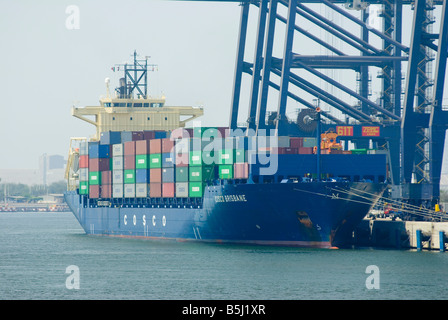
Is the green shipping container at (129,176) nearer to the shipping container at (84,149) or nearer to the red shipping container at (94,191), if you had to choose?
the red shipping container at (94,191)

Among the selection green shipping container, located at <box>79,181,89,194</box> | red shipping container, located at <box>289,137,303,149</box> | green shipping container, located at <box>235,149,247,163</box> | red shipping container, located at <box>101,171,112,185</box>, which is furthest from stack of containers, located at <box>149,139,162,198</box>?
green shipping container, located at <box>79,181,89,194</box>

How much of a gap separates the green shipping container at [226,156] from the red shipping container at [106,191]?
16764mm

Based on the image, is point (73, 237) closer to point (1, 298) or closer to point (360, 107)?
point (360, 107)

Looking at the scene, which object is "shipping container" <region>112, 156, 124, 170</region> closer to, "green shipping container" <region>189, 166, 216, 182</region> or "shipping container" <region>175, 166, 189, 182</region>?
"shipping container" <region>175, 166, 189, 182</region>

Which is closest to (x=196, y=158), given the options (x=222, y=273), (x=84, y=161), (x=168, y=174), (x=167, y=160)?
(x=167, y=160)

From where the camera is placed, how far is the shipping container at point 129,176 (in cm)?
7781

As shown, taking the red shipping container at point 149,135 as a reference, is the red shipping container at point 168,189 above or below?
below

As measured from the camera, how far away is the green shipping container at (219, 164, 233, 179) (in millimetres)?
66750

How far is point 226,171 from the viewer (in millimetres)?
67375

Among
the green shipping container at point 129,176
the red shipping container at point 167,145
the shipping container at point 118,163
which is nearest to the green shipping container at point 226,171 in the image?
the red shipping container at point 167,145

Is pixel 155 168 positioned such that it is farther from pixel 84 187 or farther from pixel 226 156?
pixel 84 187

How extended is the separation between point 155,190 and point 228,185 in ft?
36.4

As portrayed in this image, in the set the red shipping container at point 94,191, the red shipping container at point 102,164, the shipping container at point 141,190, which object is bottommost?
the red shipping container at point 94,191
